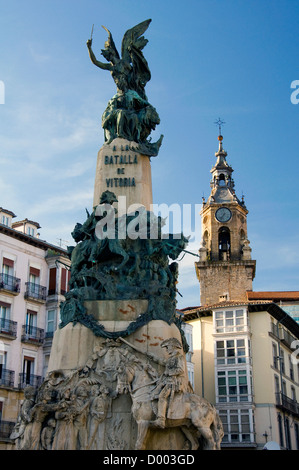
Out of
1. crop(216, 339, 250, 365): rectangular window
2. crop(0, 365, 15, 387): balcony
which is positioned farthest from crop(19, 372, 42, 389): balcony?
crop(216, 339, 250, 365): rectangular window

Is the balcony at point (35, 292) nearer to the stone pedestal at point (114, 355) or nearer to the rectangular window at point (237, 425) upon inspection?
the rectangular window at point (237, 425)

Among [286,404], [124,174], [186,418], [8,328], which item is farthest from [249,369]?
[186,418]

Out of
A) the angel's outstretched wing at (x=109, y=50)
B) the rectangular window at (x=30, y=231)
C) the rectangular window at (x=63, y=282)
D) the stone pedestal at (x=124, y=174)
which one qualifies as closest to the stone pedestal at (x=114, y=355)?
the stone pedestal at (x=124, y=174)

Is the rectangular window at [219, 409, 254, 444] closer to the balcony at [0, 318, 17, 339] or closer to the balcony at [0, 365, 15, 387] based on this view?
the balcony at [0, 365, 15, 387]

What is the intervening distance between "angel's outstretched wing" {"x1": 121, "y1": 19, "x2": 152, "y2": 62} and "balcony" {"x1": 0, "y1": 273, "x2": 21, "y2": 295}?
59.5 ft

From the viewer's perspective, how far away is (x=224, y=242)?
94000 millimetres

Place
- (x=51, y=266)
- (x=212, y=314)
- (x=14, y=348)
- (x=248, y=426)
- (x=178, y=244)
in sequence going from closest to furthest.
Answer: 1. (x=178, y=244)
2. (x=14, y=348)
3. (x=51, y=266)
4. (x=248, y=426)
5. (x=212, y=314)

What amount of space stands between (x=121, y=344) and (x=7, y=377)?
66.0 ft

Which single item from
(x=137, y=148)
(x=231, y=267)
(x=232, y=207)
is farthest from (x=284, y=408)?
(x=232, y=207)

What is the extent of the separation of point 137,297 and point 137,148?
5.26 metres

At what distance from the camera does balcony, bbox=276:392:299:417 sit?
46.0 meters

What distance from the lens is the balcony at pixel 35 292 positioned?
1478 inches

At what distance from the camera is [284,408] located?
45938mm

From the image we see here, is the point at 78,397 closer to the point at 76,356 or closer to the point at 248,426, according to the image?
the point at 76,356
